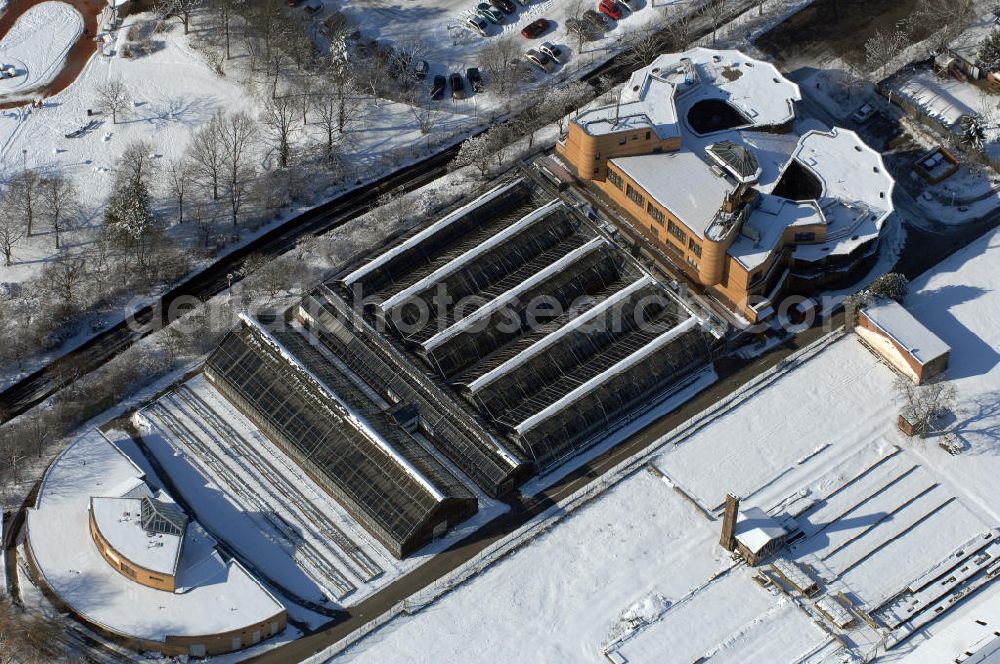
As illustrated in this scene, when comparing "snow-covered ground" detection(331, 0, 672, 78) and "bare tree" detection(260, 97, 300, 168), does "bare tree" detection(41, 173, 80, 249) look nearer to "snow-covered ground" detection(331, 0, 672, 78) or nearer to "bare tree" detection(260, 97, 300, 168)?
"bare tree" detection(260, 97, 300, 168)

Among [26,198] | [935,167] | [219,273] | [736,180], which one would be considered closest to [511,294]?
[736,180]

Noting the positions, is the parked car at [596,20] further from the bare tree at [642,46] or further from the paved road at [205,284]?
the paved road at [205,284]

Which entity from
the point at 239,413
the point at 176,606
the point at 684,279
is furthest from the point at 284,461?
the point at 684,279

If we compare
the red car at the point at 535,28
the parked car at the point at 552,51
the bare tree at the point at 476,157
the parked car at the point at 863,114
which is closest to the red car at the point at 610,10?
the red car at the point at 535,28

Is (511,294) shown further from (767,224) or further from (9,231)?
(9,231)

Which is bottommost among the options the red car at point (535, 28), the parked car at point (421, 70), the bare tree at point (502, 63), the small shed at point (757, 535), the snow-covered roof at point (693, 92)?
the small shed at point (757, 535)

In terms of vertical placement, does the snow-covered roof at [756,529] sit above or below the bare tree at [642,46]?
below

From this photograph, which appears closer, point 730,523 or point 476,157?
point 730,523
